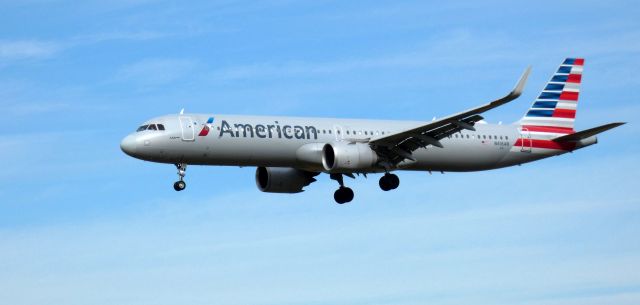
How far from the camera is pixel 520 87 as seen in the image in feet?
174

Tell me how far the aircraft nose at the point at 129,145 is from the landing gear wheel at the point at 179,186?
2287mm

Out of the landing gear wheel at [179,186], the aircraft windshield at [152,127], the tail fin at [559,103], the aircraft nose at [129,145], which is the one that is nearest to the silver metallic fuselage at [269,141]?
the aircraft nose at [129,145]

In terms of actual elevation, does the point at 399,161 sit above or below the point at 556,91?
below

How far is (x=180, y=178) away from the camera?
5847cm

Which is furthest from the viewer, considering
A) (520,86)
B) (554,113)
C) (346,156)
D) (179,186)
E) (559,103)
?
(559,103)

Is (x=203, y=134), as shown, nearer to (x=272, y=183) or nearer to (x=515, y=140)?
(x=272, y=183)

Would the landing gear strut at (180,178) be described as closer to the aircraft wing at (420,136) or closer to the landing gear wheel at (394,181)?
the aircraft wing at (420,136)

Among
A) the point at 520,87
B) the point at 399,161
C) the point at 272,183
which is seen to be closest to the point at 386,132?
the point at 399,161

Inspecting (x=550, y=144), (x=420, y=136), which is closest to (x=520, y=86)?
(x=420, y=136)

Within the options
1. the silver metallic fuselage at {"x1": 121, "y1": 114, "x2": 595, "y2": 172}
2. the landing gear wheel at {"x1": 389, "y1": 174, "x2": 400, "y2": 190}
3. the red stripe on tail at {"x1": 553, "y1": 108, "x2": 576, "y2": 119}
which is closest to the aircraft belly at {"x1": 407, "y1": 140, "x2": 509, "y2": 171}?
the silver metallic fuselage at {"x1": 121, "y1": 114, "x2": 595, "y2": 172}

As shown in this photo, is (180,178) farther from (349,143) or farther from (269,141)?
(349,143)

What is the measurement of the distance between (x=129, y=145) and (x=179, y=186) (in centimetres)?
280

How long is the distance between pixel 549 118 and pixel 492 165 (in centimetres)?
438

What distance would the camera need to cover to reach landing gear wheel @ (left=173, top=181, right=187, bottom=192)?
58.2 metres
